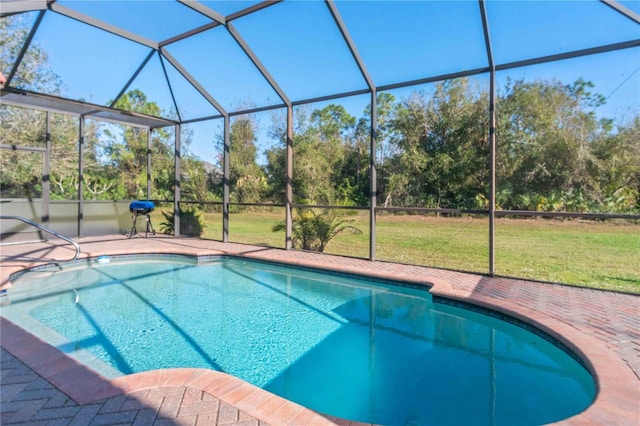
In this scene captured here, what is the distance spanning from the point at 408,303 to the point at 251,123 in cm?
916

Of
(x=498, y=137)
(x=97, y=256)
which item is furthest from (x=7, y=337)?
(x=498, y=137)

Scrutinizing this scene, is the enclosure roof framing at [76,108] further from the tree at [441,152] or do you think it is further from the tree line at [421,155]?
the tree at [441,152]

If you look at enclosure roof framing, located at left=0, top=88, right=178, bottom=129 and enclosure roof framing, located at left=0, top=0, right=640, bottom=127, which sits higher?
enclosure roof framing, located at left=0, top=0, right=640, bottom=127

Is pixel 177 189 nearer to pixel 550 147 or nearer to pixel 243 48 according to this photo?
pixel 243 48

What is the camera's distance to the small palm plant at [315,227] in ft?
25.2

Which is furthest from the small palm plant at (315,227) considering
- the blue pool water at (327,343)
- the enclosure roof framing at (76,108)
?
the enclosure roof framing at (76,108)

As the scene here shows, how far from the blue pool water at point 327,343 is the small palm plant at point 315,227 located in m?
2.03

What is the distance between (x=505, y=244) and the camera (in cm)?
880

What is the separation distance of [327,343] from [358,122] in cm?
941

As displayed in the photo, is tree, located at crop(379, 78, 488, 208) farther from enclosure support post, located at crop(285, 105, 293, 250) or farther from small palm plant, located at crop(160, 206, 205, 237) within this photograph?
small palm plant, located at crop(160, 206, 205, 237)

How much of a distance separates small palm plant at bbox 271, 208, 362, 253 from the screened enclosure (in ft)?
0.11

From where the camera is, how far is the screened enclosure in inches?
209

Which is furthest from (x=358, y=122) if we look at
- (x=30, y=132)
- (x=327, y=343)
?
(x=30, y=132)

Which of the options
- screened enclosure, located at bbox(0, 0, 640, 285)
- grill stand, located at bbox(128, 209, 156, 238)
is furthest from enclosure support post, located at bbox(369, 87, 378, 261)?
grill stand, located at bbox(128, 209, 156, 238)
